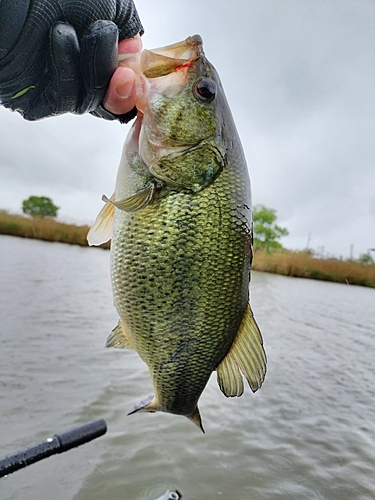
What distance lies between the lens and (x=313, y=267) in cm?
2962

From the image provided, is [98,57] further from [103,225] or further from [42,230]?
[42,230]

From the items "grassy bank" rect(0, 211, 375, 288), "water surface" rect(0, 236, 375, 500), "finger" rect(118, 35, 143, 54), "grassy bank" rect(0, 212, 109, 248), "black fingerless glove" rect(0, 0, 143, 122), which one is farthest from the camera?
"grassy bank" rect(0, 212, 109, 248)

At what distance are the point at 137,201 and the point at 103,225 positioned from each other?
1.27 ft

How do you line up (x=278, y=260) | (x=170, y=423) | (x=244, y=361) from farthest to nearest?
Answer: (x=278, y=260), (x=170, y=423), (x=244, y=361)

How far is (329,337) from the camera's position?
38.6ft

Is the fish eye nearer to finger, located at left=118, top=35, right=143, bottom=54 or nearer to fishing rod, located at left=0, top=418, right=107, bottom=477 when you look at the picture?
finger, located at left=118, top=35, right=143, bottom=54

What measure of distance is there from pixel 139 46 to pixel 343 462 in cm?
516

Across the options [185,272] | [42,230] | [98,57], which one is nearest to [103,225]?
[185,272]

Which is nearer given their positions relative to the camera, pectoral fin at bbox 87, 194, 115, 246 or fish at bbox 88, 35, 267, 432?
fish at bbox 88, 35, 267, 432

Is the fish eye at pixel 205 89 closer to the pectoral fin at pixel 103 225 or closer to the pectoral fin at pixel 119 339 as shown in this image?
the pectoral fin at pixel 103 225

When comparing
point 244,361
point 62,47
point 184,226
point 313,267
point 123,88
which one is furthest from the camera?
point 313,267

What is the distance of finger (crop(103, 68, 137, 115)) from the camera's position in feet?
5.51

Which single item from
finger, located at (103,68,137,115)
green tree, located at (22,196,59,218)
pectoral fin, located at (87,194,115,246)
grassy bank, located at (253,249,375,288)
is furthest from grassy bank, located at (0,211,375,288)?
green tree, located at (22,196,59,218)

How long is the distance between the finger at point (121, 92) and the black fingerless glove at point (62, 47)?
3cm
